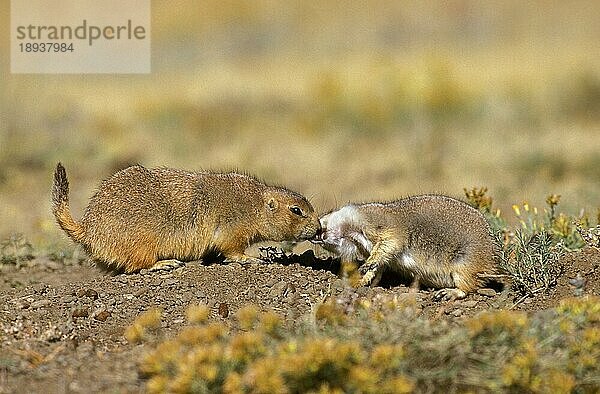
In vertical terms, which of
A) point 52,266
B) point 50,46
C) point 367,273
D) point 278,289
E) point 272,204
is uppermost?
point 50,46

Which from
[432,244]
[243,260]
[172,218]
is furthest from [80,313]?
[432,244]

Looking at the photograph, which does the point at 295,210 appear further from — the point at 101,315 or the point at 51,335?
the point at 51,335

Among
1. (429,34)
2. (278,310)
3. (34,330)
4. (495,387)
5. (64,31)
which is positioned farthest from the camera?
(429,34)

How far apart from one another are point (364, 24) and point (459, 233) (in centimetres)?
1872

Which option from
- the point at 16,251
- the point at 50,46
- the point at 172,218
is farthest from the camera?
the point at 50,46

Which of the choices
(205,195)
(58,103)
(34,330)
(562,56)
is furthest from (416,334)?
(562,56)

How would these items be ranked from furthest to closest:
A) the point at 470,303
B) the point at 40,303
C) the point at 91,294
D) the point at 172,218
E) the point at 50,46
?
the point at 50,46 < the point at 172,218 < the point at 91,294 < the point at 40,303 < the point at 470,303

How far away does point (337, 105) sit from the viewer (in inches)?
810

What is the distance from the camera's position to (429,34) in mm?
23953

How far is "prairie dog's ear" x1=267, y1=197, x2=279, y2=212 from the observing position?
7820 millimetres

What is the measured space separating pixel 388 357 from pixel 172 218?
11.7ft

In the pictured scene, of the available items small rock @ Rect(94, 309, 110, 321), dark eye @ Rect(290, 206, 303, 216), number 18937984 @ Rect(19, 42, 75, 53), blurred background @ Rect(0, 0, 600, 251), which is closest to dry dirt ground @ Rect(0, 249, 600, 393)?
small rock @ Rect(94, 309, 110, 321)

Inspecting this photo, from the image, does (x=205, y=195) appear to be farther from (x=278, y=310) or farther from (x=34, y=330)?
(x=34, y=330)

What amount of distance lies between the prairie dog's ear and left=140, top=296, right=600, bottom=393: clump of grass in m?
2.95
